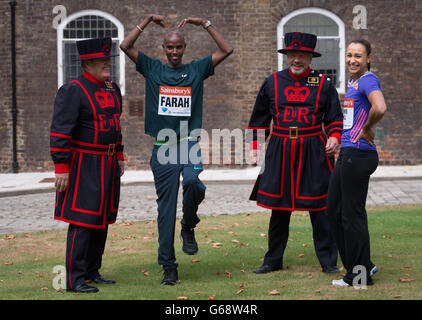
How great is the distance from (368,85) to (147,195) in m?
8.57

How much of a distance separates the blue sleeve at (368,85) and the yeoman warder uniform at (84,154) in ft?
7.07

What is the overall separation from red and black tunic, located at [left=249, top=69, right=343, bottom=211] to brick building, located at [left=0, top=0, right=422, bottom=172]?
1159 centimetres

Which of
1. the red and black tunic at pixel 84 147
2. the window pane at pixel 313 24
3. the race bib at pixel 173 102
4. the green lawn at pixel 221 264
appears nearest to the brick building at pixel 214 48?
the window pane at pixel 313 24

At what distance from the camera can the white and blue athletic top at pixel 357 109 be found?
5.89 metres

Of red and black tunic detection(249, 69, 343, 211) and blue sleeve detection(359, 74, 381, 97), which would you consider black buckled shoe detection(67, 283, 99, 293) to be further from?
blue sleeve detection(359, 74, 381, 97)

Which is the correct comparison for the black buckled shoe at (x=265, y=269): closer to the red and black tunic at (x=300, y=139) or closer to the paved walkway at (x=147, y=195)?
the red and black tunic at (x=300, y=139)

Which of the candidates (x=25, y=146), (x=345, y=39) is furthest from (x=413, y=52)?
(x=25, y=146)

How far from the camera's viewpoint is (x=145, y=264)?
743 cm

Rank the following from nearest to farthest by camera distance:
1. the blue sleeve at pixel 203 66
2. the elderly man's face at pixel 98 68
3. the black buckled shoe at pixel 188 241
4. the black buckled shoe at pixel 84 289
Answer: the black buckled shoe at pixel 84 289, the elderly man's face at pixel 98 68, the blue sleeve at pixel 203 66, the black buckled shoe at pixel 188 241

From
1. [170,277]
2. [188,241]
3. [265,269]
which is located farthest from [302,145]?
[170,277]

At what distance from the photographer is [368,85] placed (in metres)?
5.83

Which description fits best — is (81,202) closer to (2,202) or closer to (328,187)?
(328,187)

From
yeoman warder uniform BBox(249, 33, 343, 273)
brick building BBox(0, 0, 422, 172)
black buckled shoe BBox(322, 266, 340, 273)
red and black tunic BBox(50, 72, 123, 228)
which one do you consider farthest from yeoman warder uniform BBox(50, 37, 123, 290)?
brick building BBox(0, 0, 422, 172)

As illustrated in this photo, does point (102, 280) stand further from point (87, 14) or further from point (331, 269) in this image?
point (87, 14)
